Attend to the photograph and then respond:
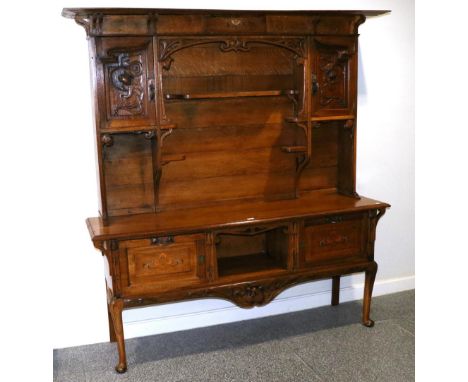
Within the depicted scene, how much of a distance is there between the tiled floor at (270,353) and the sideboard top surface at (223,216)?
80cm

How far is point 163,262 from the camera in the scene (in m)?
2.72

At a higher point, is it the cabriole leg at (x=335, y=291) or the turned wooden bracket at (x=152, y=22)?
the turned wooden bracket at (x=152, y=22)

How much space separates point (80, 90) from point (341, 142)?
5.48ft

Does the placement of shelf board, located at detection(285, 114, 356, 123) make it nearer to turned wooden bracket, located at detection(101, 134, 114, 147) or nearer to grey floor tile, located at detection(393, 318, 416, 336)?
turned wooden bracket, located at detection(101, 134, 114, 147)

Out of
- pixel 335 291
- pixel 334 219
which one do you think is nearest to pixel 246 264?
pixel 334 219

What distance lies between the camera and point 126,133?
2844 millimetres

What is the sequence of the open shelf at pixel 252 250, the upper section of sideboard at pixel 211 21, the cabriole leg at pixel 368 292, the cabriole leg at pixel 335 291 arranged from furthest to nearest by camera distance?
the cabriole leg at pixel 335 291, the cabriole leg at pixel 368 292, the open shelf at pixel 252 250, the upper section of sideboard at pixel 211 21

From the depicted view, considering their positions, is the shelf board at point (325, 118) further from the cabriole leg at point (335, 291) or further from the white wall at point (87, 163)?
the cabriole leg at point (335, 291)

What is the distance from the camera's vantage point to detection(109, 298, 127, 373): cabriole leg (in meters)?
2.68

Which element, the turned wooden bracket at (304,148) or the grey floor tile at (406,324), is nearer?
the turned wooden bracket at (304,148)

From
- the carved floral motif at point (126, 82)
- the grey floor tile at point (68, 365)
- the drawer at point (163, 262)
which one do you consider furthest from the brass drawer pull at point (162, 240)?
the grey floor tile at point (68, 365)

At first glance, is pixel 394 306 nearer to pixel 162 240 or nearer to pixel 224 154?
pixel 224 154

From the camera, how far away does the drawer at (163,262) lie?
2.67 m

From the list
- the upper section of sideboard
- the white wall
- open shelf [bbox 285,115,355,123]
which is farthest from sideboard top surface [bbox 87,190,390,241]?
the upper section of sideboard
